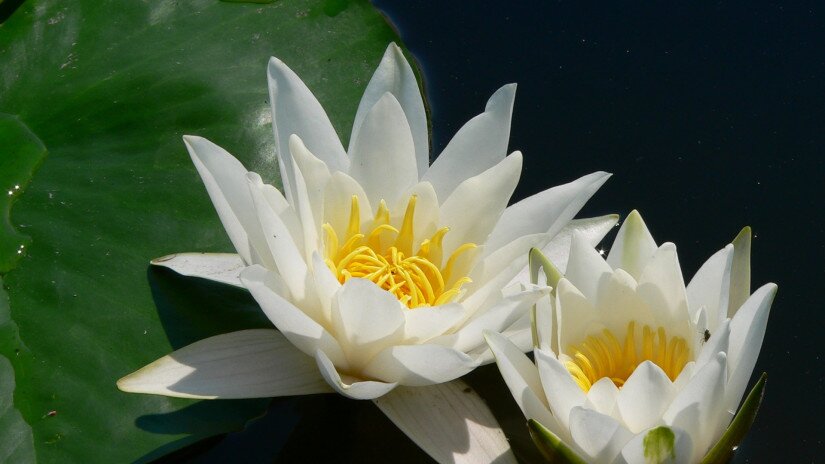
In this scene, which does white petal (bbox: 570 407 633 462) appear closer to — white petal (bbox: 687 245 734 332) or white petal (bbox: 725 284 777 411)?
white petal (bbox: 725 284 777 411)

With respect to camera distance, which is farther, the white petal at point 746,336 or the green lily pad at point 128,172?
the green lily pad at point 128,172

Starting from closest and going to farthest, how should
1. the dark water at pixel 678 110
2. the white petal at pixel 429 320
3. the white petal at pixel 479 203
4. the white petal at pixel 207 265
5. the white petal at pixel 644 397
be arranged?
the white petal at pixel 644 397 < the white petal at pixel 429 320 < the white petal at pixel 479 203 < the white petal at pixel 207 265 < the dark water at pixel 678 110

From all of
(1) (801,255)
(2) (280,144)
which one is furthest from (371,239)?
(1) (801,255)

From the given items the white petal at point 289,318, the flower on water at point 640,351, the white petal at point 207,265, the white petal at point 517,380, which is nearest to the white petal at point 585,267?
the flower on water at point 640,351

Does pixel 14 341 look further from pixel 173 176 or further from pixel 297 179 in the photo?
pixel 297 179

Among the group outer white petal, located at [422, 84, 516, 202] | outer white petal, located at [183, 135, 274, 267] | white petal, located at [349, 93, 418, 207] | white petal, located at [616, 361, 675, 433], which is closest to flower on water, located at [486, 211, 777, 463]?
white petal, located at [616, 361, 675, 433]

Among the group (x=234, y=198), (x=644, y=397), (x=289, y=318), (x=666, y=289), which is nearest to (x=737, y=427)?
(x=644, y=397)

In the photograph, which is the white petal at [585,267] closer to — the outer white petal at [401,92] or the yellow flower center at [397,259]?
the yellow flower center at [397,259]
